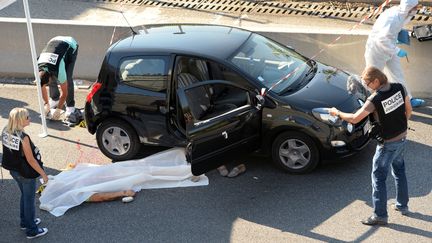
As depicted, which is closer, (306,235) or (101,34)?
(306,235)

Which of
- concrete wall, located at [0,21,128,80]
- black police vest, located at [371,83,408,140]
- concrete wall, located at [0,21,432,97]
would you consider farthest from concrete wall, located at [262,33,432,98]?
black police vest, located at [371,83,408,140]

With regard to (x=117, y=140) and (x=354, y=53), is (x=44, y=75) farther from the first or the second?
(x=354, y=53)

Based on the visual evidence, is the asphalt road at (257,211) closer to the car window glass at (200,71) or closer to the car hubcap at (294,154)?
the car hubcap at (294,154)

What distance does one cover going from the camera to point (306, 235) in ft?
22.0

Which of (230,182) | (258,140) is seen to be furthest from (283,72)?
(230,182)

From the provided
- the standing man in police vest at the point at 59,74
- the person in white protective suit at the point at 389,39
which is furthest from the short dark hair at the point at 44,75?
the person in white protective suit at the point at 389,39

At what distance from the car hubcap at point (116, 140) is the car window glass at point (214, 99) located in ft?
4.46

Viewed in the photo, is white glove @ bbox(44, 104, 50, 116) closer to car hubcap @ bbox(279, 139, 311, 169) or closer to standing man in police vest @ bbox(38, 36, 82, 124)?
standing man in police vest @ bbox(38, 36, 82, 124)

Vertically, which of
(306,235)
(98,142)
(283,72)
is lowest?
(306,235)

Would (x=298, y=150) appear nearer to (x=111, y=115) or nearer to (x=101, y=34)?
(x=111, y=115)

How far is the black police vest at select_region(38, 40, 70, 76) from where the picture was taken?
9.65m

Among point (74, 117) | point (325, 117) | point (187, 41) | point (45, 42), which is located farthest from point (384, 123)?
point (45, 42)

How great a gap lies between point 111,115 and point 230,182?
1.90 m

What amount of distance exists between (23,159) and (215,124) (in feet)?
7.20
